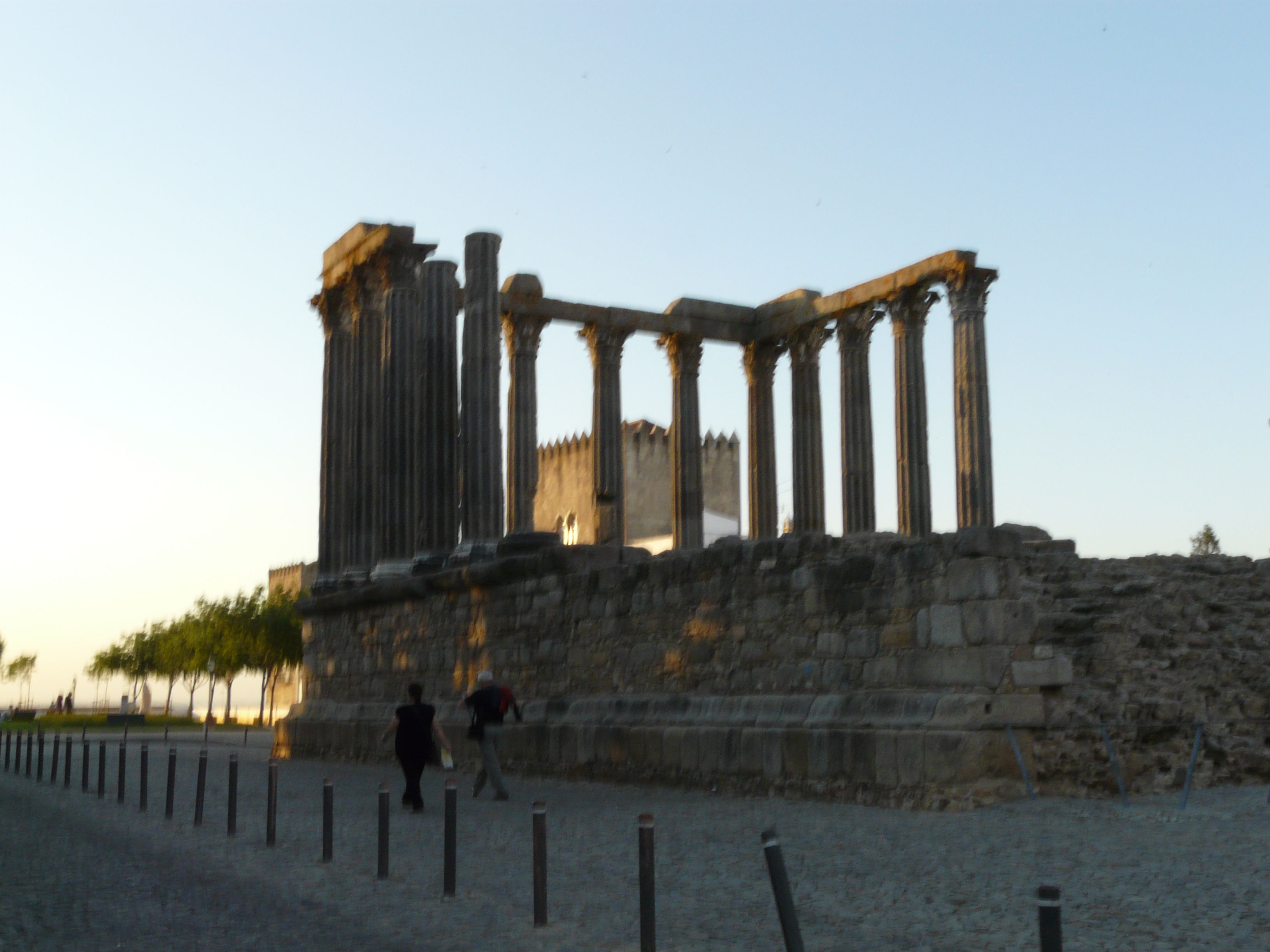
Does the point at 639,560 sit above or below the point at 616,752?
above

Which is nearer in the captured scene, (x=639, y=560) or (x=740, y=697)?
(x=740, y=697)

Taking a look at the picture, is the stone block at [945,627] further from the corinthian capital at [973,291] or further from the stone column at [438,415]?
the corinthian capital at [973,291]

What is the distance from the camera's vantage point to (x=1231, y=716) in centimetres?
1357

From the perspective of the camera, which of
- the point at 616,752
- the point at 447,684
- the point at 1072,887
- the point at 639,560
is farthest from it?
the point at 447,684

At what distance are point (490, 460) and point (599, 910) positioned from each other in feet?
57.6

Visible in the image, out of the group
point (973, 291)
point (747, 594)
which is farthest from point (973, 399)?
point (747, 594)

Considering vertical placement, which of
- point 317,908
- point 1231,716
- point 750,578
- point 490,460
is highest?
point 490,460

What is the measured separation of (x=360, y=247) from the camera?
29016mm

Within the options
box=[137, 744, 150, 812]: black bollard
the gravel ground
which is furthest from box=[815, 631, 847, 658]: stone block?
box=[137, 744, 150, 812]: black bollard

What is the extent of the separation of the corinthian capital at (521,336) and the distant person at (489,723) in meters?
14.9

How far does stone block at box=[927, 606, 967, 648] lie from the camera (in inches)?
521

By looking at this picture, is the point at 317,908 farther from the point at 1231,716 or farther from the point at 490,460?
the point at 490,460

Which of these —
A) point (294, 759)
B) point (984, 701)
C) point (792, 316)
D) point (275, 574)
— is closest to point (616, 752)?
point (984, 701)

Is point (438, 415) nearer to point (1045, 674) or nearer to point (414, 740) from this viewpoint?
point (414, 740)
